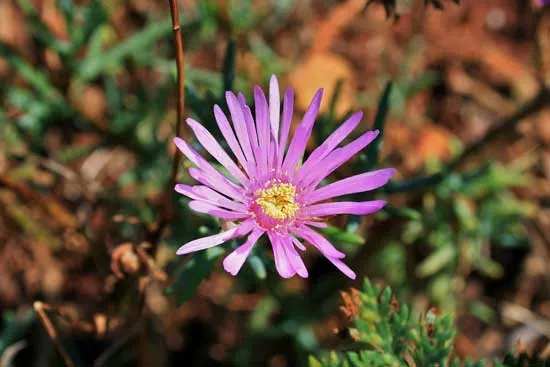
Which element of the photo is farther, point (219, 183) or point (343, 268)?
point (219, 183)

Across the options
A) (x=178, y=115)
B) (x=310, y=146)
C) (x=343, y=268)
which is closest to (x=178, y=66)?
(x=178, y=115)

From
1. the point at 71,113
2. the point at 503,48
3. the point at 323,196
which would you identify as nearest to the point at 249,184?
the point at 323,196

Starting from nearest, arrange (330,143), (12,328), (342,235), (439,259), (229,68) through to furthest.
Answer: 1. (330,143)
2. (342,235)
3. (229,68)
4. (12,328)
5. (439,259)

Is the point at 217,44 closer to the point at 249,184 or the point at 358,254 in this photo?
the point at 358,254

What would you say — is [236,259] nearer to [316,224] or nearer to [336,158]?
[316,224]

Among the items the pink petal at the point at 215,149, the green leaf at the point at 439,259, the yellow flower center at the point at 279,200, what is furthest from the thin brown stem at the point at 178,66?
the green leaf at the point at 439,259

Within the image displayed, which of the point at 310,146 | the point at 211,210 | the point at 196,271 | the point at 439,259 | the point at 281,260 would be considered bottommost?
the point at 281,260

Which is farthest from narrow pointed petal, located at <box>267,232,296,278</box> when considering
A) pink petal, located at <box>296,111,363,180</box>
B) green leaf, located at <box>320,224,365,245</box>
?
green leaf, located at <box>320,224,365,245</box>

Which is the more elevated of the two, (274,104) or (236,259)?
(274,104)
